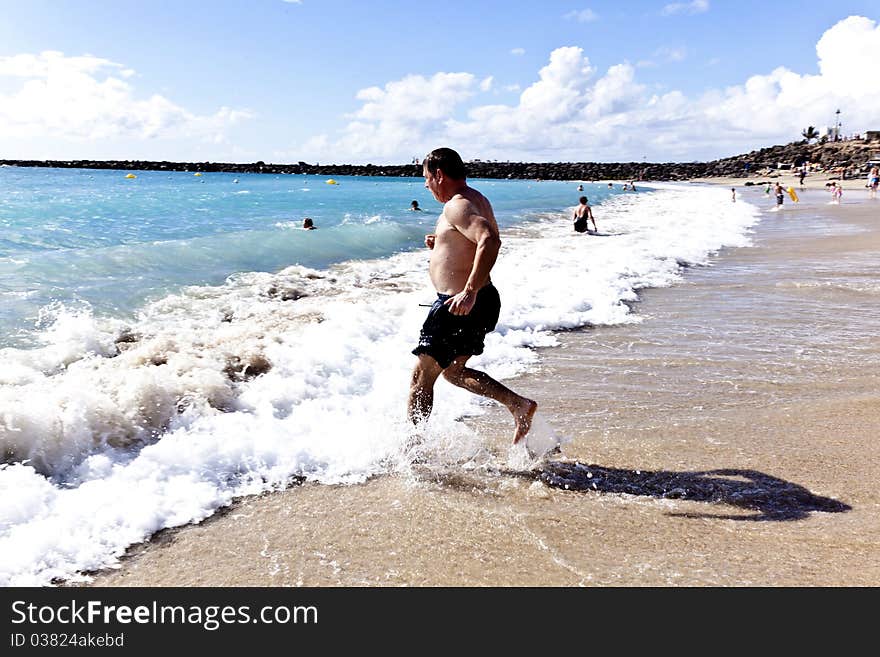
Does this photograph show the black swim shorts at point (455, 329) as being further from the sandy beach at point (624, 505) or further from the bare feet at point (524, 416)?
the sandy beach at point (624, 505)

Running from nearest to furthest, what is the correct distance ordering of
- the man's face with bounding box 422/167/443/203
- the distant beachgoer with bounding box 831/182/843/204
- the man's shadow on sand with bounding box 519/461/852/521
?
1. the man's shadow on sand with bounding box 519/461/852/521
2. the man's face with bounding box 422/167/443/203
3. the distant beachgoer with bounding box 831/182/843/204

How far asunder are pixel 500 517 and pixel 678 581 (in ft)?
2.87

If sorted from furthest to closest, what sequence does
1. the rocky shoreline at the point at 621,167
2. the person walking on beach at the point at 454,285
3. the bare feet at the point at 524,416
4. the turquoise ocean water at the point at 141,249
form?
the rocky shoreline at the point at 621,167 → the turquoise ocean water at the point at 141,249 → the bare feet at the point at 524,416 → the person walking on beach at the point at 454,285

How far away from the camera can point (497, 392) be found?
12.5 ft

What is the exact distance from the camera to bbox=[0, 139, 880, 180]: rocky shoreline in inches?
2835

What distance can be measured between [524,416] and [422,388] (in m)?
0.64

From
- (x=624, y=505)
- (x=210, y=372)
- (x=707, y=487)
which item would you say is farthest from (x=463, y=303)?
(x=210, y=372)

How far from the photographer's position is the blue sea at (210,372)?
3252mm

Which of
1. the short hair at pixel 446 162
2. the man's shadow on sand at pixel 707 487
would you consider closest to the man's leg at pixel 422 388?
the man's shadow on sand at pixel 707 487

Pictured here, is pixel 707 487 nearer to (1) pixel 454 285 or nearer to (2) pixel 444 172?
(1) pixel 454 285

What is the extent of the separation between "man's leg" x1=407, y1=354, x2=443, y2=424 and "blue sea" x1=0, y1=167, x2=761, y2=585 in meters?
0.13

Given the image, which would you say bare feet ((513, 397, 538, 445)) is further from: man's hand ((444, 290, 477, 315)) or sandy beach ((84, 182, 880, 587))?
man's hand ((444, 290, 477, 315))

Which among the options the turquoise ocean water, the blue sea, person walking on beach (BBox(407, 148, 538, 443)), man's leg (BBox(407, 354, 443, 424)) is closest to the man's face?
person walking on beach (BBox(407, 148, 538, 443))

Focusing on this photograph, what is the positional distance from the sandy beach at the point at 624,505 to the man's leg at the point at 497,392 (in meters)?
0.28
